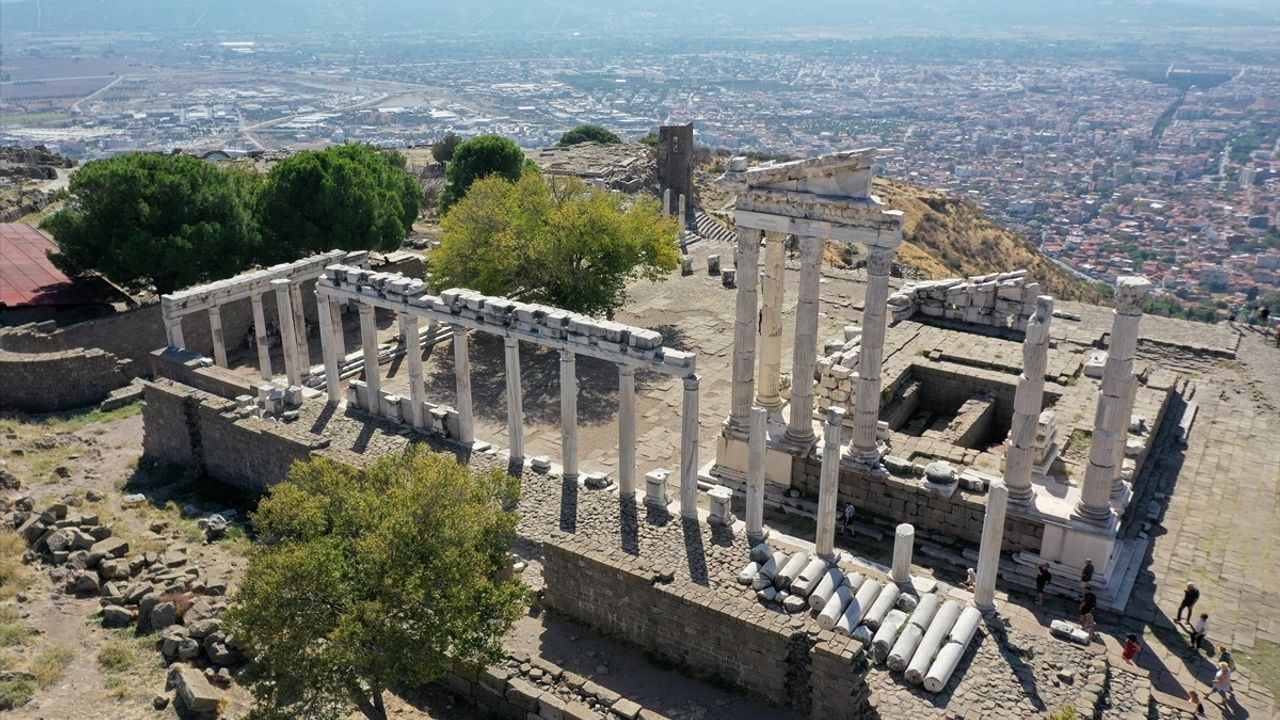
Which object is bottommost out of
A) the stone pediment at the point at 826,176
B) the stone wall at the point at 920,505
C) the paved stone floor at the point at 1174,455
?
the paved stone floor at the point at 1174,455

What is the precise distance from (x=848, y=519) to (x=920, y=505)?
5.39 feet

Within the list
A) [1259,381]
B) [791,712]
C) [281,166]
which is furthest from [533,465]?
[1259,381]

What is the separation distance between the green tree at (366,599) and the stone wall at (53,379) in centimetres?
1784

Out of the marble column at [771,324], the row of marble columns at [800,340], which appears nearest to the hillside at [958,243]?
the marble column at [771,324]

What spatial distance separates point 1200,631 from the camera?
18.7 metres

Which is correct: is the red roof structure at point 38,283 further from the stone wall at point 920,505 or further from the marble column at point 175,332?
the stone wall at point 920,505

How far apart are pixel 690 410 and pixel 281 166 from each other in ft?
76.4

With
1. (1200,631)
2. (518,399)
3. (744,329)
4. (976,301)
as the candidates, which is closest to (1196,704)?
(1200,631)

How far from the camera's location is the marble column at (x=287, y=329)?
28.3 meters

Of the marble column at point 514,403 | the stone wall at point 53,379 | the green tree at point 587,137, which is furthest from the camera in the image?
the green tree at point 587,137

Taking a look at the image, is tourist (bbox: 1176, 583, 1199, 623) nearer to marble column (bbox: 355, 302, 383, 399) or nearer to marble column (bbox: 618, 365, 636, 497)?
marble column (bbox: 618, 365, 636, 497)

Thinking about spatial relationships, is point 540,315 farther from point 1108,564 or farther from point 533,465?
point 1108,564

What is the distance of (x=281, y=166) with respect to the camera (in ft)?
122

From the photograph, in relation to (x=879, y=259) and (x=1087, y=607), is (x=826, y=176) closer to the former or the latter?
(x=879, y=259)
